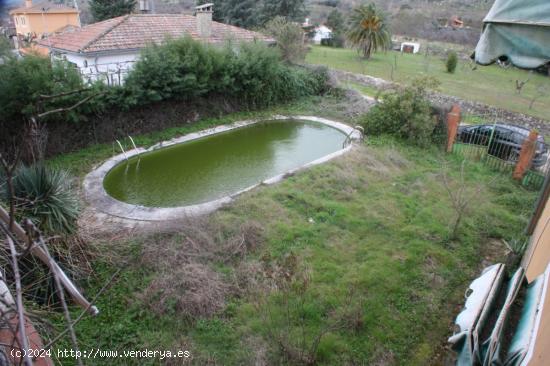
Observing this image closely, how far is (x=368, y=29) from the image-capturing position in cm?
2550

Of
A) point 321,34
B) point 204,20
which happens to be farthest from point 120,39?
point 321,34

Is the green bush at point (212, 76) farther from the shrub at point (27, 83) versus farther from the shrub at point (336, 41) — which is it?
the shrub at point (336, 41)

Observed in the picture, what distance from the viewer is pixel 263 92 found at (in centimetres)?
1442

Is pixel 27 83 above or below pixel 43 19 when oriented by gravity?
below

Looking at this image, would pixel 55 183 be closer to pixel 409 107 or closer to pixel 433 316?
pixel 433 316

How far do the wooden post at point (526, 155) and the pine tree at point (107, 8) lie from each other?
23.0 metres

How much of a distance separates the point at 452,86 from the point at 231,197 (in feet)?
55.3

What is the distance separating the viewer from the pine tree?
2228 cm

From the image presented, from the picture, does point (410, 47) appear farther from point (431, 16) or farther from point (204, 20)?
point (204, 20)

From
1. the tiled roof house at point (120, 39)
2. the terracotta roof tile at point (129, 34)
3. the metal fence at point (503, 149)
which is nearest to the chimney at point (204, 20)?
the tiled roof house at point (120, 39)

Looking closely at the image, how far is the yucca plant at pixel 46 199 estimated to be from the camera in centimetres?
496

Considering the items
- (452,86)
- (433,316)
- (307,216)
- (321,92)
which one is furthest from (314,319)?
(452,86)

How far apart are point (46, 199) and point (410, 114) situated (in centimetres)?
967

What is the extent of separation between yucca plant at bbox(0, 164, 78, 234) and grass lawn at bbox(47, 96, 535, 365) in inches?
28.1
